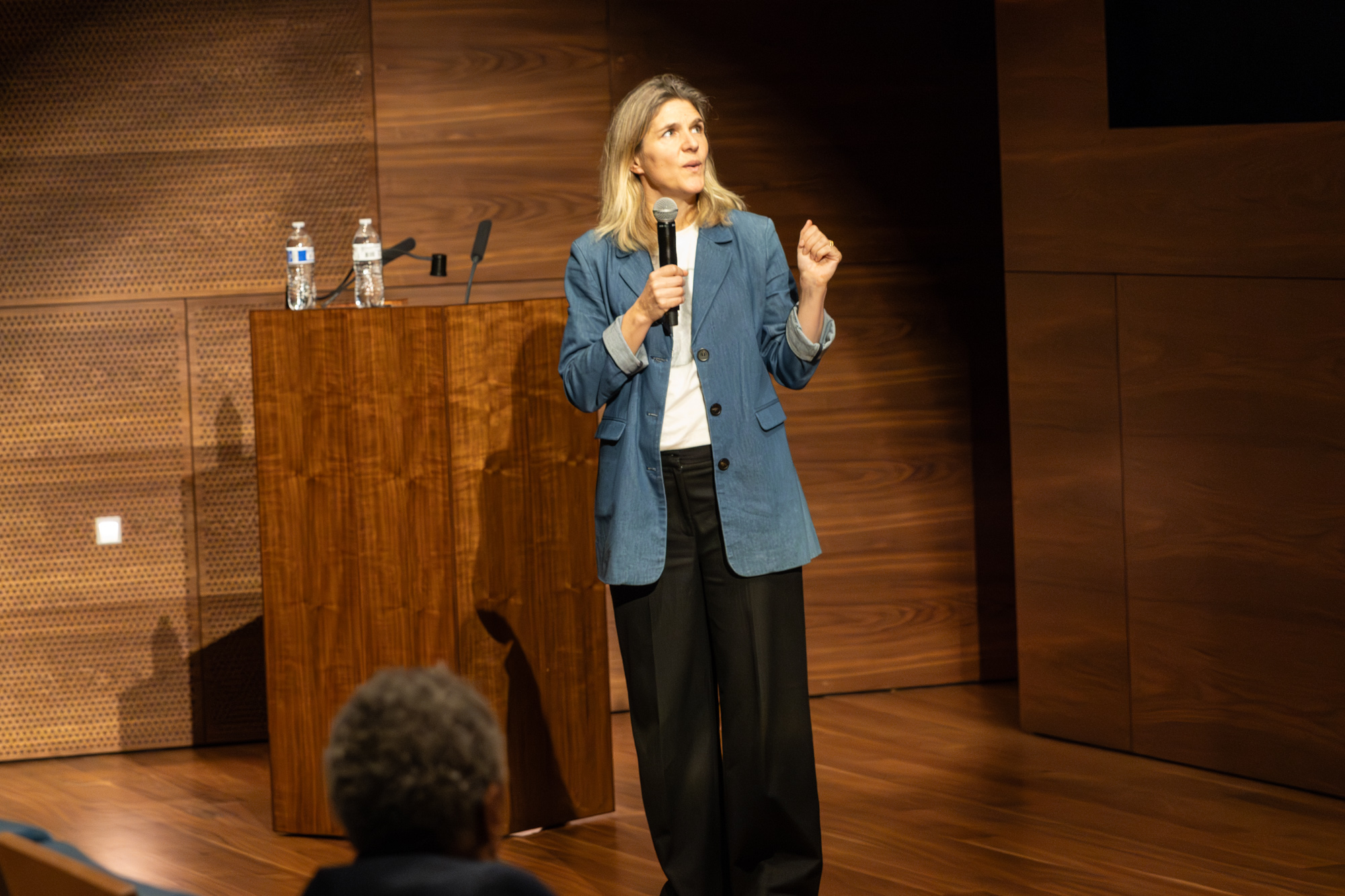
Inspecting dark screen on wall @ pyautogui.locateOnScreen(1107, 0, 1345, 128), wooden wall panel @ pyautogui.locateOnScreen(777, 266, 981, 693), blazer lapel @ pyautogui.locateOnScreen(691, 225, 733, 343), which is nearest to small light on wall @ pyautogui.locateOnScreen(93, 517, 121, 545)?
wooden wall panel @ pyautogui.locateOnScreen(777, 266, 981, 693)

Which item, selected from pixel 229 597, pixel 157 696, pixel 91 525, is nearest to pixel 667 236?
pixel 229 597

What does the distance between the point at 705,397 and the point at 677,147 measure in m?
0.47

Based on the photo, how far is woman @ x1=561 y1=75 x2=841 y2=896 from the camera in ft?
9.53

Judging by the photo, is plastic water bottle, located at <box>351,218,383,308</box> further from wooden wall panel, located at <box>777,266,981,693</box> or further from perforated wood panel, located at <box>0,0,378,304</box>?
wooden wall panel, located at <box>777,266,981,693</box>

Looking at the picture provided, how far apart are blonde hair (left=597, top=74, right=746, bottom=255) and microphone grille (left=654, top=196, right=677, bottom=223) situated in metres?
0.19

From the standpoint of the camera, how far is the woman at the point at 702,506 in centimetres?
291

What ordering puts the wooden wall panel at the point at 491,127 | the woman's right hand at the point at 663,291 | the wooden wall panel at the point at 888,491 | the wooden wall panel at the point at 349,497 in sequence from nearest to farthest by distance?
the woman's right hand at the point at 663,291 < the wooden wall panel at the point at 349,497 < the wooden wall panel at the point at 491,127 < the wooden wall panel at the point at 888,491

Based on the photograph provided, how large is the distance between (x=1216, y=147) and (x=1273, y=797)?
5.40 ft

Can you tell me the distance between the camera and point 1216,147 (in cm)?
395

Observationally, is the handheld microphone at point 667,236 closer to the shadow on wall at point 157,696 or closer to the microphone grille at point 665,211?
the microphone grille at point 665,211

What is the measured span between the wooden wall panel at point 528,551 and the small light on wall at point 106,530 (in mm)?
1490

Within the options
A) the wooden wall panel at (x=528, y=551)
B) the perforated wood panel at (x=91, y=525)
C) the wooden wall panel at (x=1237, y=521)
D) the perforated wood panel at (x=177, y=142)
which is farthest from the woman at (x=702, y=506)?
the perforated wood panel at (x=91, y=525)

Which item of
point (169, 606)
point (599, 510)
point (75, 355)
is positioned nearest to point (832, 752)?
point (599, 510)

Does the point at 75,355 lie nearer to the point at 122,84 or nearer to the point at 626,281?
the point at 122,84
